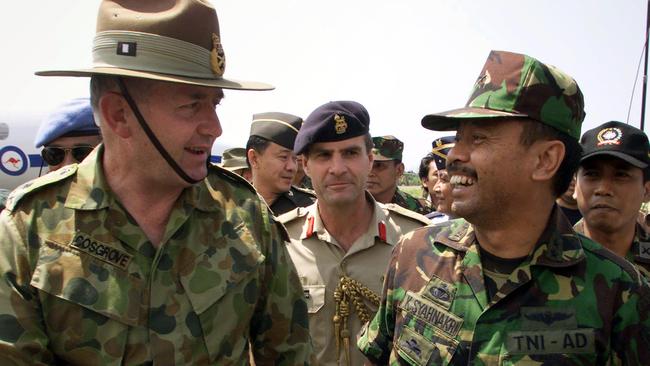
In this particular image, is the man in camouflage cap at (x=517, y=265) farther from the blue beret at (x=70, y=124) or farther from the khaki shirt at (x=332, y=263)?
the blue beret at (x=70, y=124)

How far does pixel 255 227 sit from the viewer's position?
7.15ft

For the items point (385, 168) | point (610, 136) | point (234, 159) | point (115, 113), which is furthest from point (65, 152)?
point (234, 159)

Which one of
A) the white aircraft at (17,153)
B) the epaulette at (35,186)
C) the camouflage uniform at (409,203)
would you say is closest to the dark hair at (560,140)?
the epaulette at (35,186)

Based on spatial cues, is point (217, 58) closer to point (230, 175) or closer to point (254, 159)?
point (230, 175)

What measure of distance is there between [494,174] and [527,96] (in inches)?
12.6

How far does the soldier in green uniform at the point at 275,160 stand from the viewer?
15.5 ft

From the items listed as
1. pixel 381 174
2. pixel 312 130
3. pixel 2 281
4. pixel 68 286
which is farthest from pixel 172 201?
pixel 381 174

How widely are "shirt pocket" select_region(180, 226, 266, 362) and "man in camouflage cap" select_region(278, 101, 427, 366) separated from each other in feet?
3.19

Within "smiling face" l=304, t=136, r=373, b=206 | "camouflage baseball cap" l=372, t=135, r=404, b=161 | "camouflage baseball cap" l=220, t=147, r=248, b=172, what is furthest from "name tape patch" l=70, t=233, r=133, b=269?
"camouflage baseball cap" l=220, t=147, r=248, b=172

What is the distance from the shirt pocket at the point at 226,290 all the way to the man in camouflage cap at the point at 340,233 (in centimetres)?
97

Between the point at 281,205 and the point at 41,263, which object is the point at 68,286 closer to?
the point at 41,263

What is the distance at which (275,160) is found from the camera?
15.5 feet

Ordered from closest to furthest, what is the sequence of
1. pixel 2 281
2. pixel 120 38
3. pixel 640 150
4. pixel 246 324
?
pixel 2 281, pixel 120 38, pixel 246 324, pixel 640 150

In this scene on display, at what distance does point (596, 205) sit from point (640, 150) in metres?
0.38
